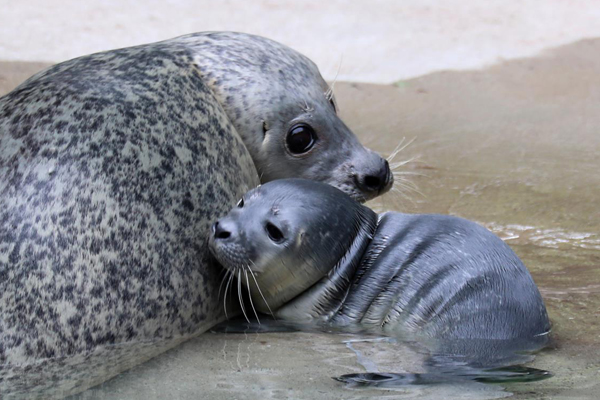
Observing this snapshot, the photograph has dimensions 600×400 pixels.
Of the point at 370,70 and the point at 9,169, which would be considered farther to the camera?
the point at 370,70

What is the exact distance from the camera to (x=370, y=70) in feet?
32.5

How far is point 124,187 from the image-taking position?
3379mm

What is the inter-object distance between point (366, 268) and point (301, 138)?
76 cm

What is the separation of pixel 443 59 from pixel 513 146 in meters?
2.93

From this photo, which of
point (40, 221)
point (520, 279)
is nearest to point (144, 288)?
point (40, 221)

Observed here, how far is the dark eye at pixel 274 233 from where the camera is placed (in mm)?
3818

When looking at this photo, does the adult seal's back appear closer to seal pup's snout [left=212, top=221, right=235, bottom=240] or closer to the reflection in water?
seal pup's snout [left=212, top=221, right=235, bottom=240]

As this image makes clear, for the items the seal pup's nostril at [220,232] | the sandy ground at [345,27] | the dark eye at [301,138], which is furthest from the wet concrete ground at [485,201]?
the dark eye at [301,138]

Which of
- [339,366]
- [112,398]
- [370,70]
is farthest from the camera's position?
[370,70]

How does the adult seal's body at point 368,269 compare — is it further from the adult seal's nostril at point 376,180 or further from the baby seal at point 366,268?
the adult seal's nostril at point 376,180

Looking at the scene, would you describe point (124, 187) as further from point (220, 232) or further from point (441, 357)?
point (441, 357)

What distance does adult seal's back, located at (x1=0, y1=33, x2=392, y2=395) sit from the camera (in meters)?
3.11

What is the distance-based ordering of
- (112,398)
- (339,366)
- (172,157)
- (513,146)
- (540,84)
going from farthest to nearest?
(540,84), (513,146), (172,157), (339,366), (112,398)

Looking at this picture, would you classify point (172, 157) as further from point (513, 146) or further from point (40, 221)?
point (513, 146)
